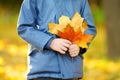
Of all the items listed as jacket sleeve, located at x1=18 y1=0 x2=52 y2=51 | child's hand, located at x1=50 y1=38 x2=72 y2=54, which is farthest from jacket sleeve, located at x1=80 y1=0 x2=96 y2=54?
jacket sleeve, located at x1=18 y1=0 x2=52 y2=51

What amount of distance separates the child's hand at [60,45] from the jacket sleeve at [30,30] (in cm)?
6

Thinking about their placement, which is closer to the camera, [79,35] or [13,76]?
[79,35]

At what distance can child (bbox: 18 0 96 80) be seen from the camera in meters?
4.23

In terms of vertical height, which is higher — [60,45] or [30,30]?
[30,30]

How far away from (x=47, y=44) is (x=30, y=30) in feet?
0.57

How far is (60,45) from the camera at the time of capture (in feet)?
13.8

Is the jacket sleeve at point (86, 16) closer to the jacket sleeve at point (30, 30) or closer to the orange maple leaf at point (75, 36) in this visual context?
the orange maple leaf at point (75, 36)

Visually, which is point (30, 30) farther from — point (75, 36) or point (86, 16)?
point (86, 16)

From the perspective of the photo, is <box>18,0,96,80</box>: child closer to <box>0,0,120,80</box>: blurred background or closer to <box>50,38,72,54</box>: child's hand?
<box>50,38,72,54</box>: child's hand

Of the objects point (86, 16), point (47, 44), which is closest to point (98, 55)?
point (86, 16)

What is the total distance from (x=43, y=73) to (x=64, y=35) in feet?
1.13

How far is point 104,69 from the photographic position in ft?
29.0

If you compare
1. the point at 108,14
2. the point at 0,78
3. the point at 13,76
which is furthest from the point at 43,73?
the point at 108,14

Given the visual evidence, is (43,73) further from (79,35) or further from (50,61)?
(79,35)
